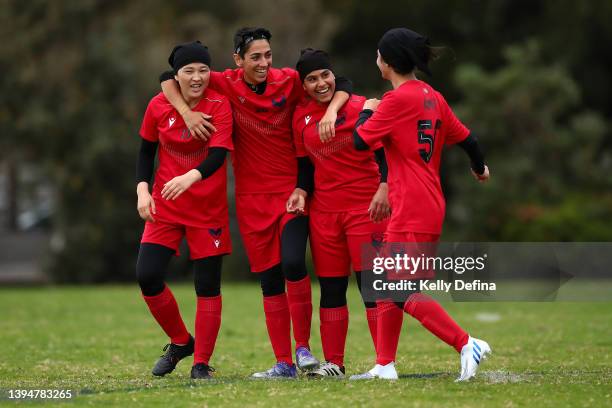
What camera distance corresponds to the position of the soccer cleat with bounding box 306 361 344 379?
7887mm

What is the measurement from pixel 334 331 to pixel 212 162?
157 centimetres

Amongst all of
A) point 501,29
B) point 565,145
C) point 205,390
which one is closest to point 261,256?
point 205,390

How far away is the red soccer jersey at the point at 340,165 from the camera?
794cm

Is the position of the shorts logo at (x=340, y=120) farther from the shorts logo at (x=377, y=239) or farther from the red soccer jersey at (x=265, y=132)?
the shorts logo at (x=377, y=239)

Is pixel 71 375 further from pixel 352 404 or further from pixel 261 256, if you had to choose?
pixel 352 404

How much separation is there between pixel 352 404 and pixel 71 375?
2942mm

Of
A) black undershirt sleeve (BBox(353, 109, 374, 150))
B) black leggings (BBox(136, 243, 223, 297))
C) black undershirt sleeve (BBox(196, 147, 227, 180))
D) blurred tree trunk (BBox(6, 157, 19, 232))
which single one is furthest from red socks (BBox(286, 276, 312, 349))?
blurred tree trunk (BBox(6, 157, 19, 232))

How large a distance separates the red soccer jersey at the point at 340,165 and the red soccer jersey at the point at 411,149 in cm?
55

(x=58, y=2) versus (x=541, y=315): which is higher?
(x=58, y=2)

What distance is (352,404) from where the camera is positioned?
6402 mm

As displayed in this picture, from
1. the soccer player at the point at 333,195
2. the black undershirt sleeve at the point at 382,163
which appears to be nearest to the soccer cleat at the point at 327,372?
the soccer player at the point at 333,195

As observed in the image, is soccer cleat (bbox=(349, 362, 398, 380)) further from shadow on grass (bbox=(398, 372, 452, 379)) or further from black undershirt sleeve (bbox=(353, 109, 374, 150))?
black undershirt sleeve (bbox=(353, 109, 374, 150))

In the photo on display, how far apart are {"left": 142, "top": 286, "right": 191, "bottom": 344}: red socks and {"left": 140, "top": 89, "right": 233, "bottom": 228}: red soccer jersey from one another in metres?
0.63

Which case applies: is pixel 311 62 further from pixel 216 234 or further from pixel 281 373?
pixel 281 373
